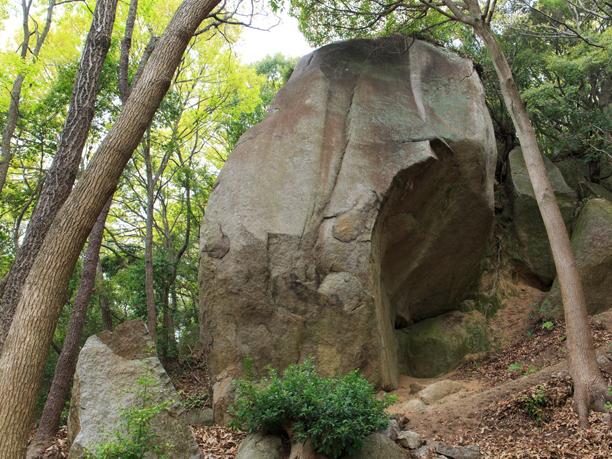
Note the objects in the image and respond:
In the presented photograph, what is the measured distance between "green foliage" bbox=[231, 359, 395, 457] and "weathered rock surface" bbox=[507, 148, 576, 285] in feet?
22.9

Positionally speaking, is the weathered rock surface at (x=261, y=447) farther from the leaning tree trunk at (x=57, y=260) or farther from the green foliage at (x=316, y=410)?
the leaning tree trunk at (x=57, y=260)

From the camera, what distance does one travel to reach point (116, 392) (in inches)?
202

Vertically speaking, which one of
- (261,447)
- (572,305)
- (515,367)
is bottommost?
(261,447)

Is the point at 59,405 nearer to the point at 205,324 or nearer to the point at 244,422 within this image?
the point at 205,324

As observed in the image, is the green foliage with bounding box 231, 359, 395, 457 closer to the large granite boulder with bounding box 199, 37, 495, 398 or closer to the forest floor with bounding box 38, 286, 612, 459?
the forest floor with bounding box 38, 286, 612, 459

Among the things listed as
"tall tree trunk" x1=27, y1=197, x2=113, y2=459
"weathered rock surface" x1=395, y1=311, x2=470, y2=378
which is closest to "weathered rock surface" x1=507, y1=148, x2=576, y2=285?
"weathered rock surface" x1=395, y1=311, x2=470, y2=378

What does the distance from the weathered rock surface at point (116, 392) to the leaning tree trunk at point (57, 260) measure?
3.40 ft

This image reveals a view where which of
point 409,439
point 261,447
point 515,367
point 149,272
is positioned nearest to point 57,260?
point 261,447

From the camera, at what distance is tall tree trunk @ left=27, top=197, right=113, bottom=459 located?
23.3 feet

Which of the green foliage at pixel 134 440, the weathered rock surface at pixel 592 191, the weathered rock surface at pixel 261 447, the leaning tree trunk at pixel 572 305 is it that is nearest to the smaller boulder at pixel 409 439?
the weathered rock surface at pixel 261 447

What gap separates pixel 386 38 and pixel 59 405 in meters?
9.95

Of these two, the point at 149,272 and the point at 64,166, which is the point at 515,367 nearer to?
the point at 64,166

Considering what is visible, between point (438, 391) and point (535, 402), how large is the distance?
69.4 inches

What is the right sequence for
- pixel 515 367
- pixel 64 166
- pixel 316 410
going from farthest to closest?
1. pixel 515 367
2. pixel 64 166
3. pixel 316 410
